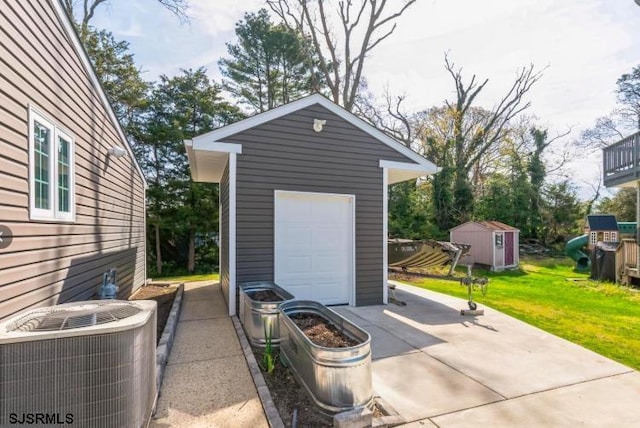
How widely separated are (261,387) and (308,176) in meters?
3.74

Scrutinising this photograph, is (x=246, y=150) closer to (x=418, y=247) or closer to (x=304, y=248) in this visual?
(x=304, y=248)

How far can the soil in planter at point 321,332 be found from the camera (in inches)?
117

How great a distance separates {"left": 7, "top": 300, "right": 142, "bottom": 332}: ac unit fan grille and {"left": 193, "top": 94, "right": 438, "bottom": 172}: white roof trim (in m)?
3.43

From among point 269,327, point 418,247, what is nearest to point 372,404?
point 269,327

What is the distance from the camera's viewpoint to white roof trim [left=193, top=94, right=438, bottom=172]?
5305 millimetres

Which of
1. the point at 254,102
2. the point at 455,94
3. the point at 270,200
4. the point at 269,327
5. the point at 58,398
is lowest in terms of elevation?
the point at 269,327

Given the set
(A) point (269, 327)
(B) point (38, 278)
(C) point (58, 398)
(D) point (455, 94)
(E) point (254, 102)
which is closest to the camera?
(C) point (58, 398)

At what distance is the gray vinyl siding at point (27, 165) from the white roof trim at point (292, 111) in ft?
5.04

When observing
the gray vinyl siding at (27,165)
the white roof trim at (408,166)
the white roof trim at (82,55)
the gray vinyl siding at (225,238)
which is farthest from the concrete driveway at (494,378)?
the white roof trim at (82,55)

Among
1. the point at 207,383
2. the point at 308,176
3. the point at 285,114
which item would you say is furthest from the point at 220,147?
the point at 207,383

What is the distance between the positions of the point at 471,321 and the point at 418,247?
1949 mm

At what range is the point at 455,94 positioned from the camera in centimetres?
2002

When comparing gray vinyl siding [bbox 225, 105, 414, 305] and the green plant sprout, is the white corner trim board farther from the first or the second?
the green plant sprout

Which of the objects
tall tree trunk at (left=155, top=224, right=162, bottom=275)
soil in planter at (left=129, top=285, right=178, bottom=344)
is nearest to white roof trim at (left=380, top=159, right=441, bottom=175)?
soil in planter at (left=129, top=285, right=178, bottom=344)
